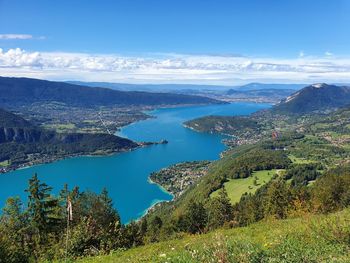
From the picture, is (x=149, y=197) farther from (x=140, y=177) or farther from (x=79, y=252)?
(x=79, y=252)

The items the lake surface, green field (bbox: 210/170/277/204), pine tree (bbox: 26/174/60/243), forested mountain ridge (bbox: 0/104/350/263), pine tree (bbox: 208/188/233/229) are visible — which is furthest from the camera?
the lake surface

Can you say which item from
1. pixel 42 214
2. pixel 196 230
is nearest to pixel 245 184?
pixel 196 230

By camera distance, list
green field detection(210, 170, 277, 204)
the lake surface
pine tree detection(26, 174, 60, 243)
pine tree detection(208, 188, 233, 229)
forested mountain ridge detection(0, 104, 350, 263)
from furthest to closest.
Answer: the lake surface < green field detection(210, 170, 277, 204) < pine tree detection(208, 188, 233, 229) < pine tree detection(26, 174, 60, 243) < forested mountain ridge detection(0, 104, 350, 263)

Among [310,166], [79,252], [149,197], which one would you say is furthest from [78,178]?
[79,252]

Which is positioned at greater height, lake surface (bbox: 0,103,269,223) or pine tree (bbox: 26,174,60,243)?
pine tree (bbox: 26,174,60,243)

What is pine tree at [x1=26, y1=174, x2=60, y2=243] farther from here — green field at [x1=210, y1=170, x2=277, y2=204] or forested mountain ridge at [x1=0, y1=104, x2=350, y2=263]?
green field at [x1=210, y1=170, x2=277, y2=204]

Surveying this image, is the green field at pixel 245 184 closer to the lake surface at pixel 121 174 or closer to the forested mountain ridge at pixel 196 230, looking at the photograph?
the forested mountain ridge at pixel 196 230

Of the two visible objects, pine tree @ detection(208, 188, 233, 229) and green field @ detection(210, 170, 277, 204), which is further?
green field @ detection(210, 170, 277, 204)

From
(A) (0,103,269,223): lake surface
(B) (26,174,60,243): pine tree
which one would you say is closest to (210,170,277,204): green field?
(A) (0,103,269,223): lake surface

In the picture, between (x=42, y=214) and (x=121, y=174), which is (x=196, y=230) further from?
(x=121, y=174)

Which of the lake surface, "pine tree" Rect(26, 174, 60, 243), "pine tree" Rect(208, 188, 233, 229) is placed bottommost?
the lake surface
